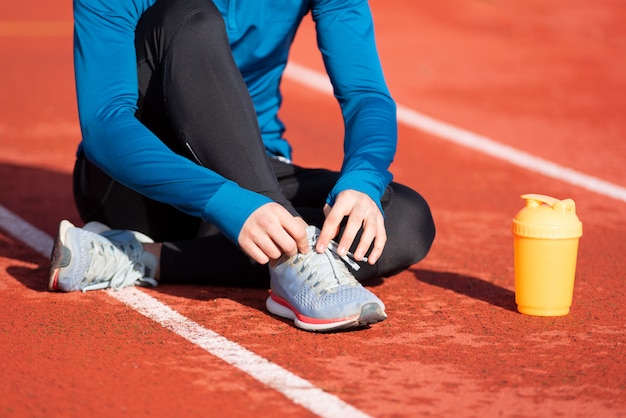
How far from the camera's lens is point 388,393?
9.41 ft

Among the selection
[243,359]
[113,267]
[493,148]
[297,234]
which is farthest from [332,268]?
[493,148]

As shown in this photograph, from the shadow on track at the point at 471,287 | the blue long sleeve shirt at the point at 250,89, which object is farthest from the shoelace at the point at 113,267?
the shadow on track at the point at 471,287

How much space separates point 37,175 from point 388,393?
3578mm

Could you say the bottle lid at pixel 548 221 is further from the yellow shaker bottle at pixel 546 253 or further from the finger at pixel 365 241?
the finger at pixel 365 241

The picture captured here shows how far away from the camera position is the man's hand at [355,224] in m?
3.21

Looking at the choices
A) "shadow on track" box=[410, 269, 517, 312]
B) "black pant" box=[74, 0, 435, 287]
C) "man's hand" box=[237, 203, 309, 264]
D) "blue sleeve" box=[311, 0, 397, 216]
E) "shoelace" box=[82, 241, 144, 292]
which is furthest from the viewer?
"shadow on track" box=[410, 269, 517, 312]

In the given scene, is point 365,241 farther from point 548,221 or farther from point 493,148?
point 493,148

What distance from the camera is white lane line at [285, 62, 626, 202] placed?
598cm

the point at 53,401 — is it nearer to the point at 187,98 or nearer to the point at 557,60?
the point at 187,98

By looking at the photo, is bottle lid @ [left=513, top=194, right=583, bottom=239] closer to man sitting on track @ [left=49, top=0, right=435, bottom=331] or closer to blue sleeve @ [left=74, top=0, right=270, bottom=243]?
man sitting on track @ [left=49, top=0, right=435, bottom=331]

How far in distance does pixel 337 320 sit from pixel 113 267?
3.10 feet

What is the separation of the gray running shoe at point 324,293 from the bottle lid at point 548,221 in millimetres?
593

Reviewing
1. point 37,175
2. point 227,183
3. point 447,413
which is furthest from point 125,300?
point 37,175

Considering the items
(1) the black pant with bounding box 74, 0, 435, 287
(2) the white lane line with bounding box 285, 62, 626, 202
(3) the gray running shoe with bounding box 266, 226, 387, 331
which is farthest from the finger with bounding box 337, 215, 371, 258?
(2) the white lane line with bounding box 285, 62, 626, 202
